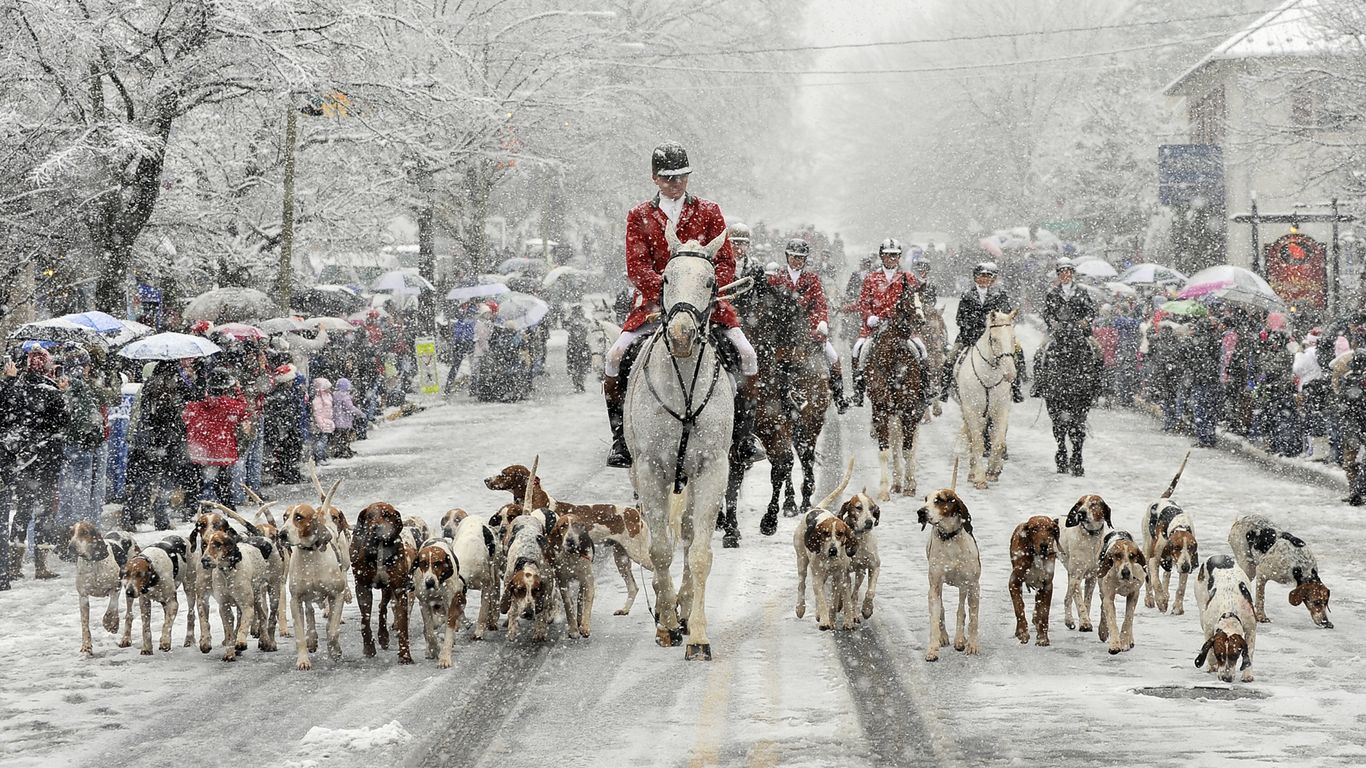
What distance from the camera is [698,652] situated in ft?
32.9

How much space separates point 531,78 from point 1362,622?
31092 mm

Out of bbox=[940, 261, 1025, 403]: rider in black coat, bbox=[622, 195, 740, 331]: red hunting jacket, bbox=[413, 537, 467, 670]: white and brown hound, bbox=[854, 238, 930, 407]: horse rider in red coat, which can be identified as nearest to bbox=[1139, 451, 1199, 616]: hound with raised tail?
bbox=[622, 195, 740, 331]: red hunting jacket

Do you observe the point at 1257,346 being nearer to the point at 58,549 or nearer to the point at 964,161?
the point at 58,549

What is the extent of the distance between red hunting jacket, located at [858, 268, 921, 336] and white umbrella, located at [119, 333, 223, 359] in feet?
23.1

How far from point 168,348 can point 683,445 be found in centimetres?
817

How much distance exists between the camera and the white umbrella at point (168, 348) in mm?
16453

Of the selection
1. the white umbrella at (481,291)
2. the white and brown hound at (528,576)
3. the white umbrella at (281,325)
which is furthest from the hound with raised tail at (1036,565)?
the white umbrella at (481,291)

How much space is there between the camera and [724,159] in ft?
194

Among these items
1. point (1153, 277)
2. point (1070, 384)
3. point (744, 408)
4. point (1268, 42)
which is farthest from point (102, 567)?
point (1268, 42)

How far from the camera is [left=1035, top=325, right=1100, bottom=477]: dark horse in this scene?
19266 millimetres

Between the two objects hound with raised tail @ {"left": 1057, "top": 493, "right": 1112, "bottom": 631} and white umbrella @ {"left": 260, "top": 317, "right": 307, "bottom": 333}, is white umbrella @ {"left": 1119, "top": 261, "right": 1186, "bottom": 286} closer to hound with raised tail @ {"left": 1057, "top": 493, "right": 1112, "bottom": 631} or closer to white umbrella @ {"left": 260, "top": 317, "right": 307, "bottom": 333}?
white umbrella @ {"left": 260, "top": 317, "right": 307, "bottom": 333}

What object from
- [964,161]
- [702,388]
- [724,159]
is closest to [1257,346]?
[702,388]

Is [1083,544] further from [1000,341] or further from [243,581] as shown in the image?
[1000,341]

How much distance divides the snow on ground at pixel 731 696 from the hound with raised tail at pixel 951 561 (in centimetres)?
19
